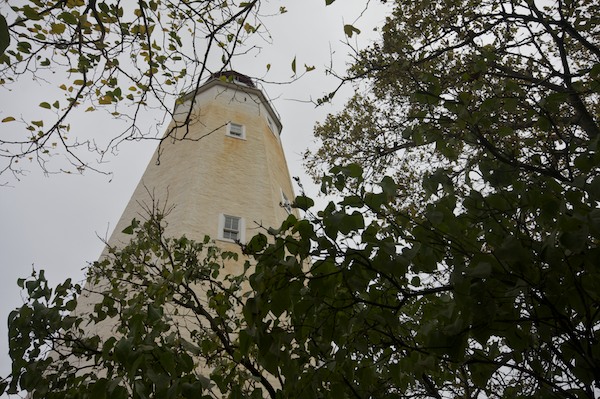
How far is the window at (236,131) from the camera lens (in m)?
19.0

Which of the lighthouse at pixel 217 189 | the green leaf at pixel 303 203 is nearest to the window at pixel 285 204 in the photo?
the lighthouse at pixel 217 189

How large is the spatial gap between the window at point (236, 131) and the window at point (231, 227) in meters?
5.20

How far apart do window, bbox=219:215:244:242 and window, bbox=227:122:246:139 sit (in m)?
5.20

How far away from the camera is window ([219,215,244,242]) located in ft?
45.6

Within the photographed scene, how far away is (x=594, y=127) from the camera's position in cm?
589

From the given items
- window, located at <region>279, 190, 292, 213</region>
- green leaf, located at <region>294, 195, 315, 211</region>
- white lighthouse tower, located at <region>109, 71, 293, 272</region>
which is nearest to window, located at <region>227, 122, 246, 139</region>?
white lighthouse tower, located at <region>109, 71, 293, 272</region>

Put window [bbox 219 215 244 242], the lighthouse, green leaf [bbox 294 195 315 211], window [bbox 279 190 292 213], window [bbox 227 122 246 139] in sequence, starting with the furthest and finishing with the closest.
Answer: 1. window [bbox 227 122 246 139]
2. window [bbox 219 215 244 242]
3. the lighthouse
4. window [bbox 279 190 292 213]
5. green leaf [bbox 294 195 315 211]

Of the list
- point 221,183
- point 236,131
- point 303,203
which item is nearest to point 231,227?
point 221,183

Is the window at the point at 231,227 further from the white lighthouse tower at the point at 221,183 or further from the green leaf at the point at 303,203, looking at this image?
the green leaf at the point at 303,203

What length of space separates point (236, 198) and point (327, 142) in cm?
572

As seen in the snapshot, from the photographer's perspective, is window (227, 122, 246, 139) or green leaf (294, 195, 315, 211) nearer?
green leaf (294, 195, 315, 211)

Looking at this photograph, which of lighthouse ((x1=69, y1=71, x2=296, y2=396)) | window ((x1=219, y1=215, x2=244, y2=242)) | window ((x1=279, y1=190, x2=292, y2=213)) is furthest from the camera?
window ((x1=219, y1=215, x2=244, y2=242))

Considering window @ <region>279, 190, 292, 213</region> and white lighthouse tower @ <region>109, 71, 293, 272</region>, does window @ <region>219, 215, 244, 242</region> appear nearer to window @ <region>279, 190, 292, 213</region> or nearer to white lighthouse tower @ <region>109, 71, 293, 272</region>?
white lighthouse tower @ <region>109, 71, 293, 272</region>

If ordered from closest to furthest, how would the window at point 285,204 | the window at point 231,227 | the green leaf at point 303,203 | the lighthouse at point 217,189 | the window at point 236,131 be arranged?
1. the green leaf at point 303,203
2. the window at point 285,204
3. the lighthouse at point 217,189
4. the window at point 231,227
5. the window at point 236,131
